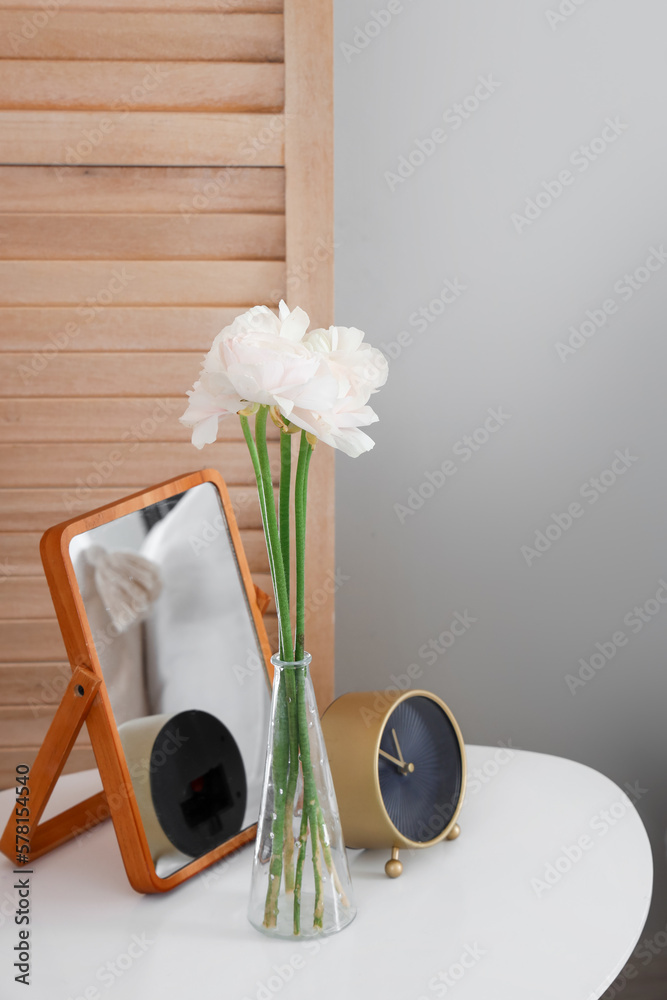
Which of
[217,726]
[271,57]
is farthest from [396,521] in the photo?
[271,57]

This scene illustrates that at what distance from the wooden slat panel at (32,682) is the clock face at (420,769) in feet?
1.87

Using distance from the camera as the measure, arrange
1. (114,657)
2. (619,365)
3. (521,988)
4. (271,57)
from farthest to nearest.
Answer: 1. (619,365)
2. (271,57)
3. (114,657)
4. (521,988)

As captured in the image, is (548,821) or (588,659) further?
(588,659)

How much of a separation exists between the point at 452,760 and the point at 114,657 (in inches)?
14.2

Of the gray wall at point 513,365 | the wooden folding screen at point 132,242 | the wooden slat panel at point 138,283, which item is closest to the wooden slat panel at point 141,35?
the wooden folding screen at point 132,242

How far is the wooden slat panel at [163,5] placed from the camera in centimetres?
→ 113

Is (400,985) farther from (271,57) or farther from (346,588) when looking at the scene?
(271,57)

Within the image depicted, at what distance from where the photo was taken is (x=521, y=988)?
665 millimetres

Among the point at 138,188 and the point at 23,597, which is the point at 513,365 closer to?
the point at 138,188

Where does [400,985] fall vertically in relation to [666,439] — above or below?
below

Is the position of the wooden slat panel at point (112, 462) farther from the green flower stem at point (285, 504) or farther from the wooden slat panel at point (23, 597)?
the green flower stem at point (285, 504)

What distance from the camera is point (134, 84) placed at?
3.77 ft

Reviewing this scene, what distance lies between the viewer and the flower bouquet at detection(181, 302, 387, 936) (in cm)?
68

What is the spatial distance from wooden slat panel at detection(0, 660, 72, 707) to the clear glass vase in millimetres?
599
